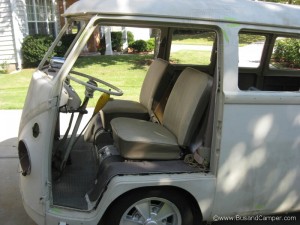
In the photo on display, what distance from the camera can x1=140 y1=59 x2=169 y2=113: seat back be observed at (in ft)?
14.8

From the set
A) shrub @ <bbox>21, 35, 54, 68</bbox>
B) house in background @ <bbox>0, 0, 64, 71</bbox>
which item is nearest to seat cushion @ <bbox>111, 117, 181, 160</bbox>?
shrub @ <bbox>21, 35, 54, 68</bbox>

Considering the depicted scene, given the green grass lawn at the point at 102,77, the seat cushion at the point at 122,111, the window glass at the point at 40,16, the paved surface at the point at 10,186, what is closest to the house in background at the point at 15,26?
the window glass at the point at 40,16

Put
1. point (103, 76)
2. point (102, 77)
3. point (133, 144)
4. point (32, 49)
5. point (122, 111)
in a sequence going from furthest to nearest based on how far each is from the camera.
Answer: point (32, 49)
point (103, 76)
point (102, 77)
point (122, 111)
point (133, 144)

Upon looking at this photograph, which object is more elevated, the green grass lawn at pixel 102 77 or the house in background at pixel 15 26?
the house in background at pixel 15 26

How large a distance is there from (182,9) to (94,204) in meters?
1.61

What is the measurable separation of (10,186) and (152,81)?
2.07m

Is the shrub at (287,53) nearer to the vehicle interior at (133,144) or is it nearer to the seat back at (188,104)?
the vehicle interior at (133,144)

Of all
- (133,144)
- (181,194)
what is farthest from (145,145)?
(181,194)

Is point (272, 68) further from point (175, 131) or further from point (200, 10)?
point (200, 10)

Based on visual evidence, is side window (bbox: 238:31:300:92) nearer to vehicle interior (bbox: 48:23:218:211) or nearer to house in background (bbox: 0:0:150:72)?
vehicle interior (bbox: 48:23:218:211)

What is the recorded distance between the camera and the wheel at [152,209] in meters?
2.86

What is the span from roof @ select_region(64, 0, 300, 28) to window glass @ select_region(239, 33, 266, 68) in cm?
19

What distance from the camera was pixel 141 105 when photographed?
191 inches

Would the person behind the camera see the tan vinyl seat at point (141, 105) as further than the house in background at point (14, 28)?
No
